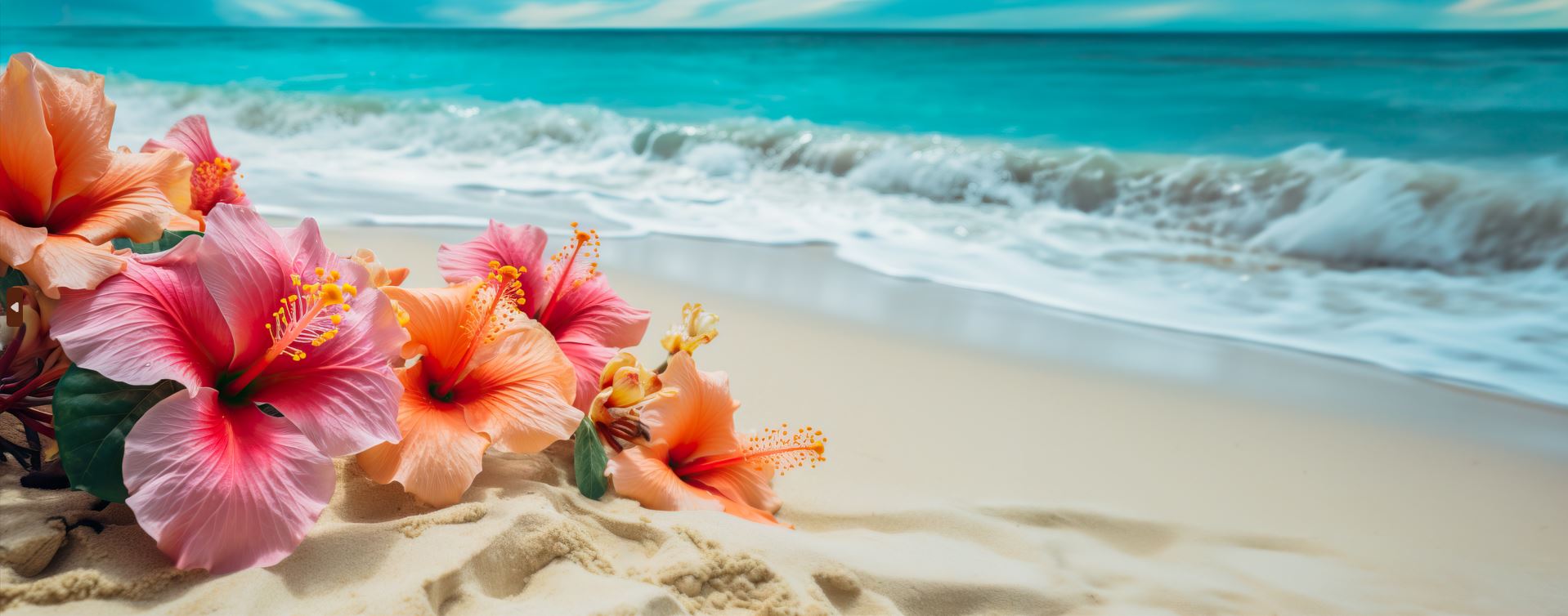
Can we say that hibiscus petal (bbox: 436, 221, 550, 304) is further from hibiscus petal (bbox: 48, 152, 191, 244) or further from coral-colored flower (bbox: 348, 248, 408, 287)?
hibiscus petal (bbox: 48, 152, 191, 244)

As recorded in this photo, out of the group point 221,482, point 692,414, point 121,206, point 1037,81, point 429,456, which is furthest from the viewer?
point 1037,81

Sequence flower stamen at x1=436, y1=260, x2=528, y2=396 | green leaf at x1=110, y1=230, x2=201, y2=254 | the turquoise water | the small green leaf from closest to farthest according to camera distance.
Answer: the small green leaf → green leaf at x1=110, y1=230, x2=201, y2=254 → flower stamen at x1=436, y1=260, x2=528, y2=396 → the turquoise water

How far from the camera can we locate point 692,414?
4.45 feet

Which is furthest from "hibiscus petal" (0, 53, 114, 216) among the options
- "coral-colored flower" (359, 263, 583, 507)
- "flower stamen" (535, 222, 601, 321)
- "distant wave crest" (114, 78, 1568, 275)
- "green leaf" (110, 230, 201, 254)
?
"distant wave crest" (114, 78, 1568, 275)

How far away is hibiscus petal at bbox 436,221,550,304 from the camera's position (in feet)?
4.57

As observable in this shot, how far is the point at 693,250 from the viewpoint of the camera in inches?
162

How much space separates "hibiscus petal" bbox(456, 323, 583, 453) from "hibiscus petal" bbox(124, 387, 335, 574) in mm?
246

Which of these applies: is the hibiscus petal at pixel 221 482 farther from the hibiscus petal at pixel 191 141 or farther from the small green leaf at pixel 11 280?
the hibiscus petal at pixel 191 141

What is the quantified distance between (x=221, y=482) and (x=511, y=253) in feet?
2.04

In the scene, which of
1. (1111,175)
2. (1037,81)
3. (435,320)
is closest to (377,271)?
(435,320)

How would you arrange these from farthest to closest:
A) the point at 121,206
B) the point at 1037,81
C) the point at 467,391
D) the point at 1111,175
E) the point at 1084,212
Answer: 1. the point at 1037,81
2. the point at 1111,175
3. the point at 1084,212
4. the point at 467,391
5. the point at 121,206

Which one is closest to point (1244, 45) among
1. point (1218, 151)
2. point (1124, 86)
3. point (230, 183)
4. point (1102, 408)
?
point (1124, 86)

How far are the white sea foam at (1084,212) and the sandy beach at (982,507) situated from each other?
66cm

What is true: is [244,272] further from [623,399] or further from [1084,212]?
[1084,212]
